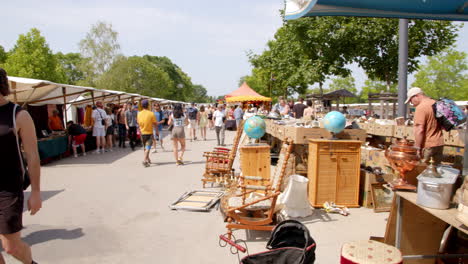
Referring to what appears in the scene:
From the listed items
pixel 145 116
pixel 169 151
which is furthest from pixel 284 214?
pixel 169 151

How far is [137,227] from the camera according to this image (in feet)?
15.4

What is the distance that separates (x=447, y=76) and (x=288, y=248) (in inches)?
2111

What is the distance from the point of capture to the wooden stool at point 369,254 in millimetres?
2107

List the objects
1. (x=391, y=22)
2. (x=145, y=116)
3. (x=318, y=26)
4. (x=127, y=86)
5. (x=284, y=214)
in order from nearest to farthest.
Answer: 1. (x=284, y=214)
2. (x=145, y=116)
3. (x=391, y=22)
4. (x=318, y=26)
5. (x=127, y=86)

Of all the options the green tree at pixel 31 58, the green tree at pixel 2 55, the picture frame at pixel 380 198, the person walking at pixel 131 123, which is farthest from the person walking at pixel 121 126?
the green tree at pixel 2 55

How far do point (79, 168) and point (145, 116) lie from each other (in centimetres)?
264

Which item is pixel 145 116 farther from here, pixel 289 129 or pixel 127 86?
pixel 127 86

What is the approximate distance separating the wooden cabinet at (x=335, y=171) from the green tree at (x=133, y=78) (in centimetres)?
4199

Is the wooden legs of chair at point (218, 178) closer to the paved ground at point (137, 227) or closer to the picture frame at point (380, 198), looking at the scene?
the paved ground at point (137, 227)

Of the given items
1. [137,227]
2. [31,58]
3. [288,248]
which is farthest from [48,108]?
[31,58]

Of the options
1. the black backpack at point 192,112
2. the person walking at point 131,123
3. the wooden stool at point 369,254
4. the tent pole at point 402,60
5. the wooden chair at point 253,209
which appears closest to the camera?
the wooden stool at point 369,254

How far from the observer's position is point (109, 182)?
7.50m

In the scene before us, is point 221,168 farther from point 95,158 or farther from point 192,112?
point 192,112

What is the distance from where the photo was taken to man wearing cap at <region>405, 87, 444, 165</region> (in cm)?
458
